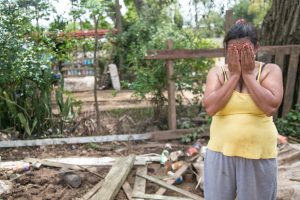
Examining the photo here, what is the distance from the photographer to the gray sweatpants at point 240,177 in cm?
230

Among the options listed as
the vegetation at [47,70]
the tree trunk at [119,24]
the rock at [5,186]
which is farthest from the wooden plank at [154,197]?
the tree trunk at [119,24]

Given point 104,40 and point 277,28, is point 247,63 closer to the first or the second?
point 277,28

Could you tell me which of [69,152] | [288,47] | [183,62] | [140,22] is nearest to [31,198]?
[69,152]

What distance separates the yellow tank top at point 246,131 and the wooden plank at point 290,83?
12.9ft

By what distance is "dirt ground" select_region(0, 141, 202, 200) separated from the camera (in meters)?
4.35

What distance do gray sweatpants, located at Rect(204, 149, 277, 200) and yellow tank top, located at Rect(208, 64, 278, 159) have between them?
1.8 inches

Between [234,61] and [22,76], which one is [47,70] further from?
[234,61]

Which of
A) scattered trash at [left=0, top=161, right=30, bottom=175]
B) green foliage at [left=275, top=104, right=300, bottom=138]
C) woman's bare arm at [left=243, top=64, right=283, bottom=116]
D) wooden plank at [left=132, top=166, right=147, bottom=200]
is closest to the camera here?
woman's bare arm at [left=243, top=64, right=283, bottom=116]

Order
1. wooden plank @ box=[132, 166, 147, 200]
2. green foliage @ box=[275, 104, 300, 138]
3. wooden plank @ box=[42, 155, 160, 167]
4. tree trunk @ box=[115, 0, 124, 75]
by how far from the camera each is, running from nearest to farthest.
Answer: wooden plank @ box=[132, 166, 147, 200] < wooden plank @ box=[42, 155, 160, 167] < green foliage @ box=[275, 104, 300, 138] < tree trunk @ box=[115, 0, 124, 75]

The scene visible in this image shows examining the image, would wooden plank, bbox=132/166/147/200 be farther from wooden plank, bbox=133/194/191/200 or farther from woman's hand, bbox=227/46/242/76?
woman's hand, bbox=227/46/242/76

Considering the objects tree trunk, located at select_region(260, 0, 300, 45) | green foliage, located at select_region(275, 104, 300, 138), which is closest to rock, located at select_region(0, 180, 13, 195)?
green foliage, located at select_region(275, 104, 300, 138)

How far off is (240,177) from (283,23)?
4483mm

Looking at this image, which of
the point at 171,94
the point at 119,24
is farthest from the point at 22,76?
the point at 119,24

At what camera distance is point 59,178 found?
464cm
